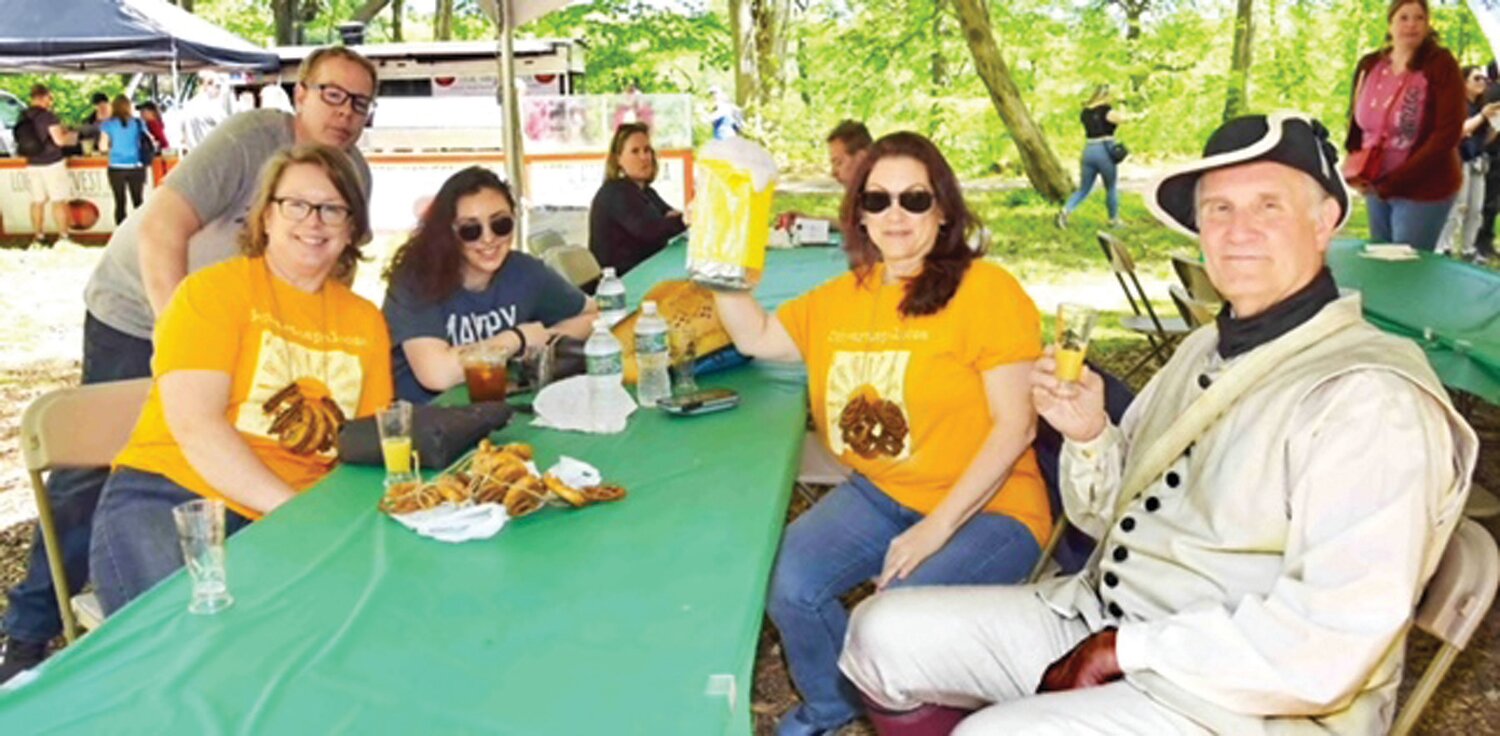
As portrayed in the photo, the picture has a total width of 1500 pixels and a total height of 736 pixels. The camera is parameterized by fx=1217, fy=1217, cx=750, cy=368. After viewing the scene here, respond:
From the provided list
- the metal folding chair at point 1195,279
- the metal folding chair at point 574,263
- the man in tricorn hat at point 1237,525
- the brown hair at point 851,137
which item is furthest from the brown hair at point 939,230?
the brown hair at point 851,137

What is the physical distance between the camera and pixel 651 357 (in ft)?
9.89

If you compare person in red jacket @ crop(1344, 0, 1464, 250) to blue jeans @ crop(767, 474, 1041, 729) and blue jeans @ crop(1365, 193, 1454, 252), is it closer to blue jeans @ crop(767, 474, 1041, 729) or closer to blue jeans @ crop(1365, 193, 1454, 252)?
blue jeans @ crop(1365, 193, 1454, 252)

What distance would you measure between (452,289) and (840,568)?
4.34 ft

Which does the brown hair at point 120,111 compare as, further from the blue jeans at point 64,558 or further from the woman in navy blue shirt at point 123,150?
the blue jeans at point 64,558

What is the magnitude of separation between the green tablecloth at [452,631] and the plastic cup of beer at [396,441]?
0.24 feet

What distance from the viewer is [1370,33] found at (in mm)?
17672

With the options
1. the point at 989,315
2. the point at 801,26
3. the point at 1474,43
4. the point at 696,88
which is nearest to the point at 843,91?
the point at 801,26

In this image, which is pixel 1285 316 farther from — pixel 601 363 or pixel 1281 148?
pixel 601 363

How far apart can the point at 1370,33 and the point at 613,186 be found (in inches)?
604

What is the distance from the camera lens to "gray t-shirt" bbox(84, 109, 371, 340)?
11.3 feet

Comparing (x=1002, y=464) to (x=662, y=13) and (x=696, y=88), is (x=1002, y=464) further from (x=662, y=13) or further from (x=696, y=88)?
(x=696, y=88)

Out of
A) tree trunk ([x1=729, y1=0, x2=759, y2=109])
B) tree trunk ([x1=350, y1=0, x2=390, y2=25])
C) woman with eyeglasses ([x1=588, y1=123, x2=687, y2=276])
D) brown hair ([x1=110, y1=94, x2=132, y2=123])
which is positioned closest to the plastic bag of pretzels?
woman with eyeglasses ([x1=588, y1=123, x2=687, y2=276])

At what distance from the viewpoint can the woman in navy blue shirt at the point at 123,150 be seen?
12844mm

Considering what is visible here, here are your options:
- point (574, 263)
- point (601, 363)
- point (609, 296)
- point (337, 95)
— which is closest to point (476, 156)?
point (574, 263)
